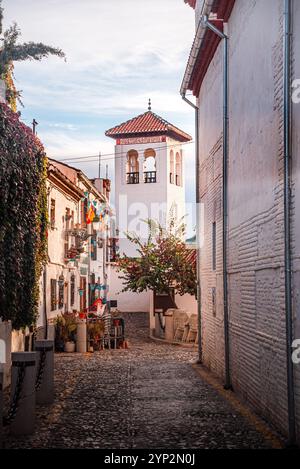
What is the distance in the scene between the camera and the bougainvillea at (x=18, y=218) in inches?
494

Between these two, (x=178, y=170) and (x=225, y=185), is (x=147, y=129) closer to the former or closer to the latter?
(x=178, y=170)

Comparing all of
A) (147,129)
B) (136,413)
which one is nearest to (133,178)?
(147,129)

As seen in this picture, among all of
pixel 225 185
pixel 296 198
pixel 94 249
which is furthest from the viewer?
pixel 94 249

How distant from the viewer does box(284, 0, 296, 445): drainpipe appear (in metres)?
8.21

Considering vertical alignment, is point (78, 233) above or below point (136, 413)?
above

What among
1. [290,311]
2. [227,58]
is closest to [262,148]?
[290,311]

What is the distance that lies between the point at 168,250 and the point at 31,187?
47.0ft

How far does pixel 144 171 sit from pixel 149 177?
20.0 inches

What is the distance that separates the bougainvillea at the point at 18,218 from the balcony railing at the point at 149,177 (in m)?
24.8

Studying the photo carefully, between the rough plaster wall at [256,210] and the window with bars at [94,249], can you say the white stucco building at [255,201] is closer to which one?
the rough plaster wall at [256,210]

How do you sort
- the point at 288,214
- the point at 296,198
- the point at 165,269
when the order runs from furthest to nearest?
the point at 165,269 < the point at 288,214 < the point at 296,198

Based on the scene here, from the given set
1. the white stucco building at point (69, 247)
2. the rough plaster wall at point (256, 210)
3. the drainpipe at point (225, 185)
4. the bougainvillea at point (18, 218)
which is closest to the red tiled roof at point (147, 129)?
the white stucco building at point (69, 247)

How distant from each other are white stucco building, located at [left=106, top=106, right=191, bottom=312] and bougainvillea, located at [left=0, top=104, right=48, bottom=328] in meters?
24.7

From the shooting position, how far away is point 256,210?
10414mm
